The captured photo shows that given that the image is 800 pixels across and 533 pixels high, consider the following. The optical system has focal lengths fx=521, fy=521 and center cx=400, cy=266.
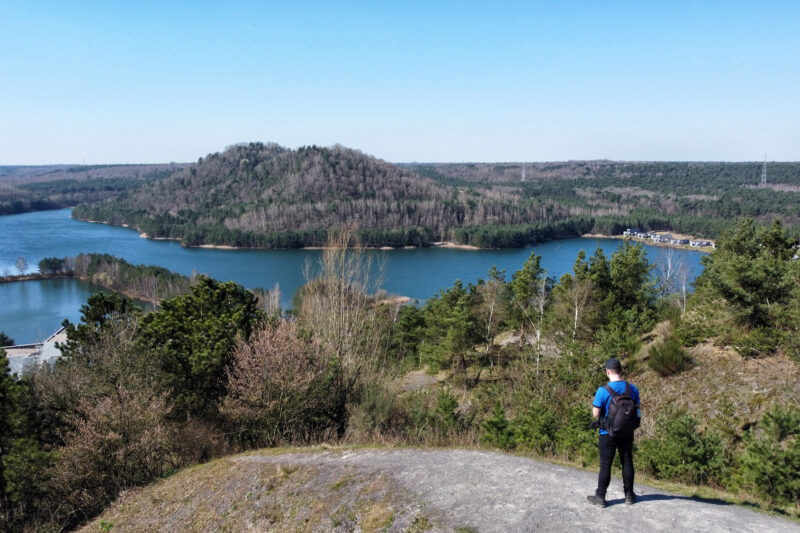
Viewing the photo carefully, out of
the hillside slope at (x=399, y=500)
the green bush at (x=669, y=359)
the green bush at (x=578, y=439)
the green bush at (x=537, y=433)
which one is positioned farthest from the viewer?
the green bush at (x=669, y=359)

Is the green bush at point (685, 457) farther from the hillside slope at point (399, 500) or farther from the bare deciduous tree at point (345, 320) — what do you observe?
the bare deciduous tree at point (345, 320)

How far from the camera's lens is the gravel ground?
16.3 feet

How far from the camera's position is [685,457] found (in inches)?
258

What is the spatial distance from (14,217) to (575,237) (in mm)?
134648

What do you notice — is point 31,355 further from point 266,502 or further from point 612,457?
point 612,457

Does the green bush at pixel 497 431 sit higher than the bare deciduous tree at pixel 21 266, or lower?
higher

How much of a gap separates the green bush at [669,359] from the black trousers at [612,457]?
698 cm

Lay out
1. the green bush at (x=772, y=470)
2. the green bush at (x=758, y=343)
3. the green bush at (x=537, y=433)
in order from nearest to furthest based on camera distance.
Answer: the green bush at (x=772, y=470), the green bush at (x=537, y=433), the green bush at (x=758, y=343)

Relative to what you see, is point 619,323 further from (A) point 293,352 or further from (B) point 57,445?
(B) point 57,445

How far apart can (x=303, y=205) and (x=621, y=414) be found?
Result: 347 ft

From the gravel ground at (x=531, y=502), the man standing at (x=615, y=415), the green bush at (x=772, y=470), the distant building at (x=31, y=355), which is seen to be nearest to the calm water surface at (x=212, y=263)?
the distant building at (x=31, y=355)

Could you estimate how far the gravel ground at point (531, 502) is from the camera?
4.96 meters

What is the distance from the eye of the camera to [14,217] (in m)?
132

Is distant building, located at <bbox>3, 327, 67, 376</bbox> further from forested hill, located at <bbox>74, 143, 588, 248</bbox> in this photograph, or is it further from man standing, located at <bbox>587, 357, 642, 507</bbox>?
forested hill, located at <bbox>74, 143, 588, 248</bbox>
